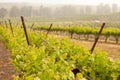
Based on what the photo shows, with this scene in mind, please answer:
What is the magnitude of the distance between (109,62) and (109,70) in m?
0.36

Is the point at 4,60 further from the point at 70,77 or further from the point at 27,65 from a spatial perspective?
the point at 70,77

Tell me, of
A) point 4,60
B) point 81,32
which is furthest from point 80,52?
point 81,32

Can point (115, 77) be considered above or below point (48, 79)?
below

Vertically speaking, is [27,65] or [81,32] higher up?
[27,65]

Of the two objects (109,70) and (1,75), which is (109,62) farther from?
(1,75)

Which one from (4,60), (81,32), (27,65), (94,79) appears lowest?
(81,32)

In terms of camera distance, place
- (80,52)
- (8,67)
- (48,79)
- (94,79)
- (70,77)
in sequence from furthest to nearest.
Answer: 1. (8,67)
2. (80,52)
3. (94,79)
4. (70,77)
5. (48,79)

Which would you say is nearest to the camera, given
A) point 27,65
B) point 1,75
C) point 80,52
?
point 27,65

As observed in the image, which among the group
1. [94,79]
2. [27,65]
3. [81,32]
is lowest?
[81,32]

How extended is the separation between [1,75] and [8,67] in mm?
2102

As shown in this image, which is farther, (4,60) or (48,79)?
(4,60)

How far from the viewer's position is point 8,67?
55.3 ft

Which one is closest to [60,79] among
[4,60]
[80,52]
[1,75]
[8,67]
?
[80,52]

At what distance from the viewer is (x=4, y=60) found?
1934 cm
